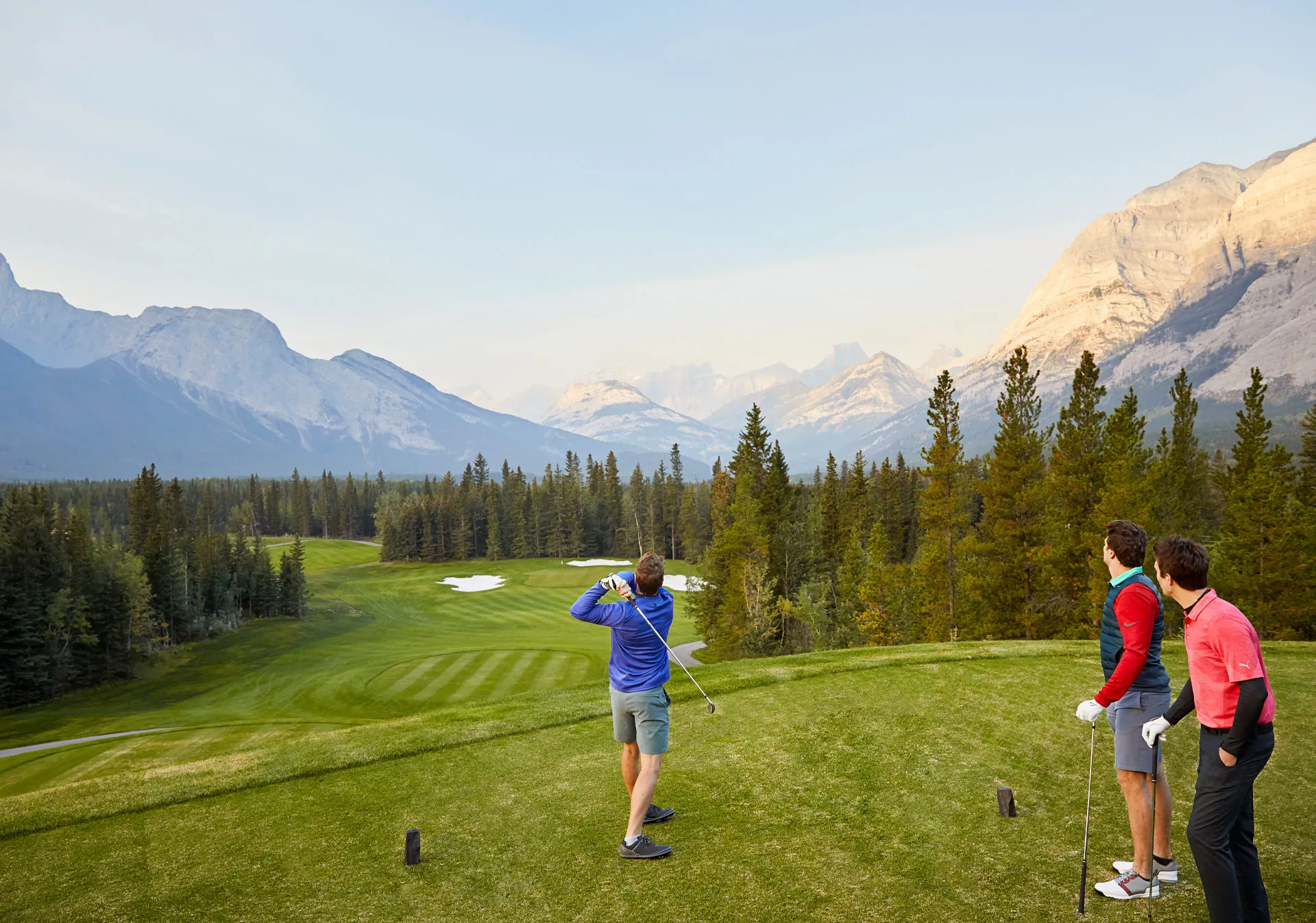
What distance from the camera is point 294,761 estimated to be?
35.9 ft

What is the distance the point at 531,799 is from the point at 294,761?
178 inches

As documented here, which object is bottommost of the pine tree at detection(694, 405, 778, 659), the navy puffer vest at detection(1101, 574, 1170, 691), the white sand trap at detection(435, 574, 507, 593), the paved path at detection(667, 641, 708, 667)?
the paved path at detection(667, 641, 708, 667)

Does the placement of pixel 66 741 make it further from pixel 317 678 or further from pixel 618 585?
pixel 618 585

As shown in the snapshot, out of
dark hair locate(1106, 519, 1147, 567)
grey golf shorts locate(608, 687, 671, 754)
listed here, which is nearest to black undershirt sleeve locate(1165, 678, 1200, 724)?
dark hair locate(1106, 519, 1147, 567)

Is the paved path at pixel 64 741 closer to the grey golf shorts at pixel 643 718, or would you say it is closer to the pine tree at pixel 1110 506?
the grey golf shorts at pixel 643 718

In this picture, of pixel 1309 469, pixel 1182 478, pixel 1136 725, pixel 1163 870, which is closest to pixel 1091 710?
pixel 1136 725

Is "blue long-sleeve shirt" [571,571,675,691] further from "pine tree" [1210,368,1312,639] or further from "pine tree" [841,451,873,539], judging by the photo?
"pine tree" [841,451,873,539]

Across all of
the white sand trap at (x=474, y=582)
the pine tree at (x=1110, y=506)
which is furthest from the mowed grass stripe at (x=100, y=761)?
the white sand trap at (x=474, y=582)

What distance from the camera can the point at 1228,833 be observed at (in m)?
5.23

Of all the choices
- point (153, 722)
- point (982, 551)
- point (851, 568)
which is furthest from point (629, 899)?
point (153, 722)

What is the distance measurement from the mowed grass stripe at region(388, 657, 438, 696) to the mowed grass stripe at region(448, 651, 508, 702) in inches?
122

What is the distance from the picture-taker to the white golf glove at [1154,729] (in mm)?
5824

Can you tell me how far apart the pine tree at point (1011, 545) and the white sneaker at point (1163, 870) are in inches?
1060

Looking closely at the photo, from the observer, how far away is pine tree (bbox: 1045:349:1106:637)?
3102 cm
